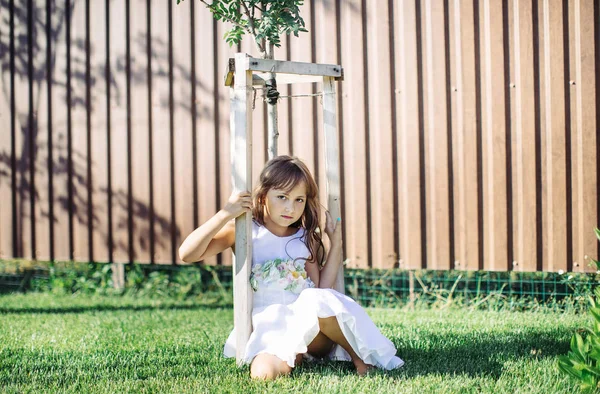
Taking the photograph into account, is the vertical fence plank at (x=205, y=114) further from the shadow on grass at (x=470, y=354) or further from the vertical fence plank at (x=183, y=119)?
the shadow on grass at (x=470, y=354)

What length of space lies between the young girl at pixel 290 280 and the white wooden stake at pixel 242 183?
2.5 inches

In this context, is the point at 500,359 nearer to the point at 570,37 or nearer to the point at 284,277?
the point at 284,277

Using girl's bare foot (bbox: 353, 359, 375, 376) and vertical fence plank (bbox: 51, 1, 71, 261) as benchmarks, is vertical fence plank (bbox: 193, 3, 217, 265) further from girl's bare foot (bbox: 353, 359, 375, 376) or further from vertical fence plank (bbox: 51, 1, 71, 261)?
girl's bare foot (bbox: 353, 359, 375, 376)

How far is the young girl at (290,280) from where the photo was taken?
8.95 ft

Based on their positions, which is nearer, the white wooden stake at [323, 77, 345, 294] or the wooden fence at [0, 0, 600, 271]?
the white wooden stake at [323, 77, 345, 294]

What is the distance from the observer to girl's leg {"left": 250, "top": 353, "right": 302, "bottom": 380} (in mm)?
2672

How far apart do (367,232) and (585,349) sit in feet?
8.00

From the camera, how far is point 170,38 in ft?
16.3

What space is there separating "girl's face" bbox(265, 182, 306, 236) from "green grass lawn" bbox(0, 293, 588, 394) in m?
0.72

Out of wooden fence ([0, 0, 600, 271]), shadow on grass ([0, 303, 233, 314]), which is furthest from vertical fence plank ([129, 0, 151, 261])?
shadow on grass ([0, 303, 233, 314])

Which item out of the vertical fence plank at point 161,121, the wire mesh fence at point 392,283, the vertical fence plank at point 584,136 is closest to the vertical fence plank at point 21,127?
the wire mesh fence at point 392,283

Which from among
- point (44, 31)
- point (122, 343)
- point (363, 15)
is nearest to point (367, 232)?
point (363, 15)

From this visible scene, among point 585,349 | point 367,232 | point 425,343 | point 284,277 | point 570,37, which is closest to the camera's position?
point 585,349

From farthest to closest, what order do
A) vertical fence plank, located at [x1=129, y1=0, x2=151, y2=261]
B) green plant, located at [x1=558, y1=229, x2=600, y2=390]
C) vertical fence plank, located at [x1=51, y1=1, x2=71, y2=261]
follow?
vertical fence plank, located at [x1=51, y1=1, x2=71, y2=261] → vertical fence plank, located at [x1=129, y1=0, x2=151, y2=261] → green plant, located at [x1=558, y1=229, x2=600, y2=390]
